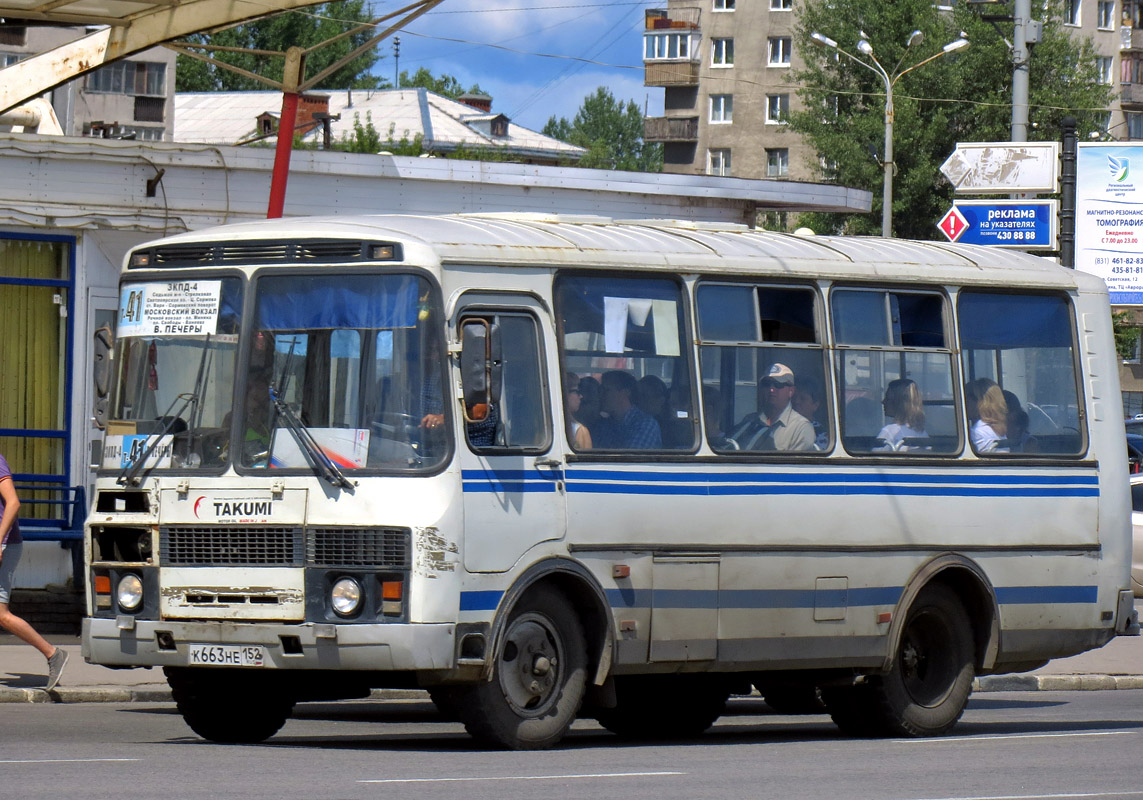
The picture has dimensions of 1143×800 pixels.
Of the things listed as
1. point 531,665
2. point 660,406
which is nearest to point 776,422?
point 660,406

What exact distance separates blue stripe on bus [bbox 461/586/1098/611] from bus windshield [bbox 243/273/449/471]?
0.90 metres

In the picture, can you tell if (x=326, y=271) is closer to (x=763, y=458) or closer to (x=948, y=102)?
(x=763, y=458)

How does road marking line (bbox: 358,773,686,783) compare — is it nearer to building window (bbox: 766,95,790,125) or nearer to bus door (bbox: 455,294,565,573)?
bus door (bbox: 455,294,565,573)

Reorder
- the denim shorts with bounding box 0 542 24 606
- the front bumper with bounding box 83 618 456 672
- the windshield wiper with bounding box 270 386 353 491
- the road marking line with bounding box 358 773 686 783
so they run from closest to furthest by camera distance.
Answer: the road marking line with bounding box 358 773 686 783 → the front bumper with bounding box 83 618 456 672 → the windshield wiper with bounding box 270 386 353 491 → the denim shorts with bounding box 0 542 24 606

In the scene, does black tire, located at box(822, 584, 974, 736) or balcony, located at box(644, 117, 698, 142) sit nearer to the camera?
black tire, located at box(822, 584, 974, 736)

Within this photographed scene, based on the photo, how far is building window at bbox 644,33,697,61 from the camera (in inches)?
4053

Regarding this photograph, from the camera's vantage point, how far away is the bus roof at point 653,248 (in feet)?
35.7

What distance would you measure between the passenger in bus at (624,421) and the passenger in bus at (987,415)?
8.37 ft

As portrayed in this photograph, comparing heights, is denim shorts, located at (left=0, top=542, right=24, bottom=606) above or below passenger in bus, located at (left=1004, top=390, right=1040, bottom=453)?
below

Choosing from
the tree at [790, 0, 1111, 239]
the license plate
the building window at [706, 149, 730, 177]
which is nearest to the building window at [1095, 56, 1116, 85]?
the building window at [706, 149, 730, 177]

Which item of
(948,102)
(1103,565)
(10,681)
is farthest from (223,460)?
(948,102)

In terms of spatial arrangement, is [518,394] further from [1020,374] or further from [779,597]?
[1020,374]

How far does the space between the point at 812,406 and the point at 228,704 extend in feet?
12.4

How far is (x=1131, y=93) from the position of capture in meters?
98.4
